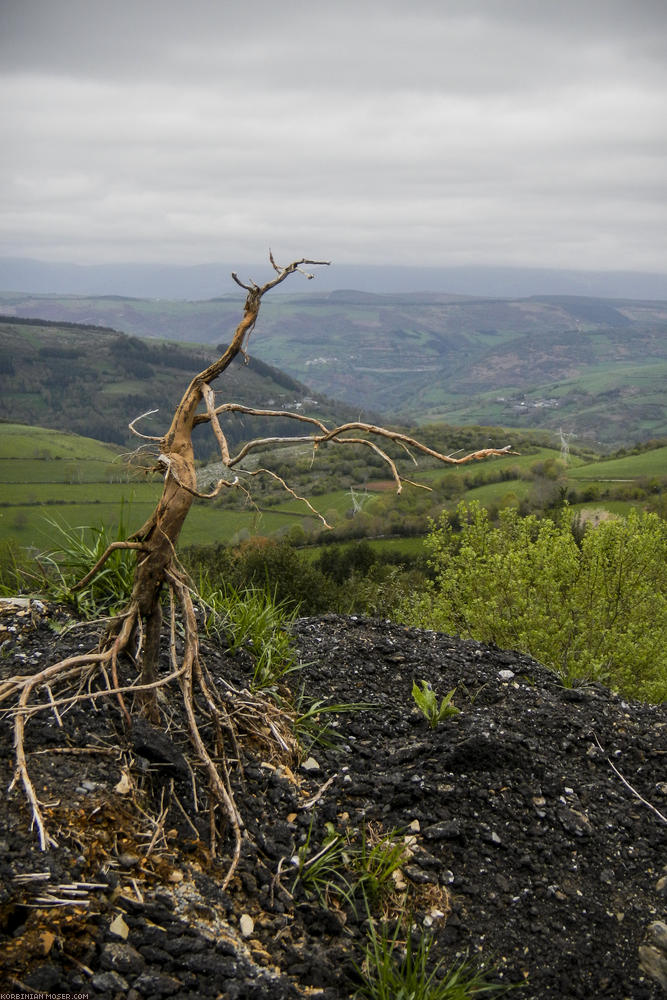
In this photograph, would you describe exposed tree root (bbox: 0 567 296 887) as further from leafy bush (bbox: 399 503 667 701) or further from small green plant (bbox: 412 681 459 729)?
leafy bush (bbox: 399 503 667 701)

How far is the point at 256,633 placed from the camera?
8773 millimetres

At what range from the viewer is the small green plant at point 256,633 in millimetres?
8422

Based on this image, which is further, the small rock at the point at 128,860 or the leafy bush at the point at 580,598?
the leafy bush at the point at 580,598

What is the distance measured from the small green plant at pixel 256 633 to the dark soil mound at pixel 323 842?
248 mm

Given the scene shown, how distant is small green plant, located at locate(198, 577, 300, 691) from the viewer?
27.6ft

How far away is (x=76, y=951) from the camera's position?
15.1 feet

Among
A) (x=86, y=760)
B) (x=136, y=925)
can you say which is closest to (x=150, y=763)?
(x=86, y=760)

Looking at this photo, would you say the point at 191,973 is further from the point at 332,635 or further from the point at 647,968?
the point at 332,635

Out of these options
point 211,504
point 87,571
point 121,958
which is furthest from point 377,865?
point 211,504

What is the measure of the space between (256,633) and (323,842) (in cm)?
290

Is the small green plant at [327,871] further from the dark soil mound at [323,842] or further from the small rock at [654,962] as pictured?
the small rock at [654,962]

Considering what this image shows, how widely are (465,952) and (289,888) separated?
1.44 meters

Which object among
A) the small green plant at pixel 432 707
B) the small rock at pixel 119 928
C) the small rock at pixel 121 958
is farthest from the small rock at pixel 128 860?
the small green plant at pixel 432 707

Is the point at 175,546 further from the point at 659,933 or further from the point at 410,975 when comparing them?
the point at 659,933
